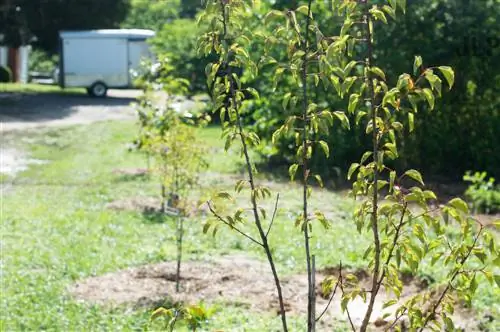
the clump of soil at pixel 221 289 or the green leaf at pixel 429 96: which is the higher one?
the green leaf at pixel 429 96

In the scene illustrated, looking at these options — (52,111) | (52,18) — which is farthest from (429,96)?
(52,18)

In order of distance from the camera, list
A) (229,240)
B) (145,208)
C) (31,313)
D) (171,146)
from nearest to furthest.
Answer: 1. (31,313)
2. (171,146)
3. (229,240)
4. (145,208)

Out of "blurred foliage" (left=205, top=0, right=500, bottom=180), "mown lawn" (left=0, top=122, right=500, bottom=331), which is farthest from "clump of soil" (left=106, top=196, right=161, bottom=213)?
"blurred foliage" (left=205, top=0, right=500, bottom=180)

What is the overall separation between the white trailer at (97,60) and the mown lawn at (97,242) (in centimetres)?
2126

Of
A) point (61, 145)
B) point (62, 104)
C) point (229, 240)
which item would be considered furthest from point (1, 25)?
point (229, 240)

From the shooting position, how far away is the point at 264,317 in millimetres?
6703

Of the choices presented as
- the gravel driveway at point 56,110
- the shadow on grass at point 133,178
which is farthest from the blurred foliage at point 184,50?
the shadow on grass at point 133,178

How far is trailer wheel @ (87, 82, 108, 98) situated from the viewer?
1487 inches

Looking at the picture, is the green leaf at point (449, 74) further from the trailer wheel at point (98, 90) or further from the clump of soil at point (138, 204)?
the trailer wheel at point (98, 90)

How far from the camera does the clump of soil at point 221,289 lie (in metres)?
7.02

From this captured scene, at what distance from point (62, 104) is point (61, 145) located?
40.0 ft

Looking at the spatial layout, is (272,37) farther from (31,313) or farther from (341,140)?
(341,140)

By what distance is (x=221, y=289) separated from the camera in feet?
24.7

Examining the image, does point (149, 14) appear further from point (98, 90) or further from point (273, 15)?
point (273, 15)
